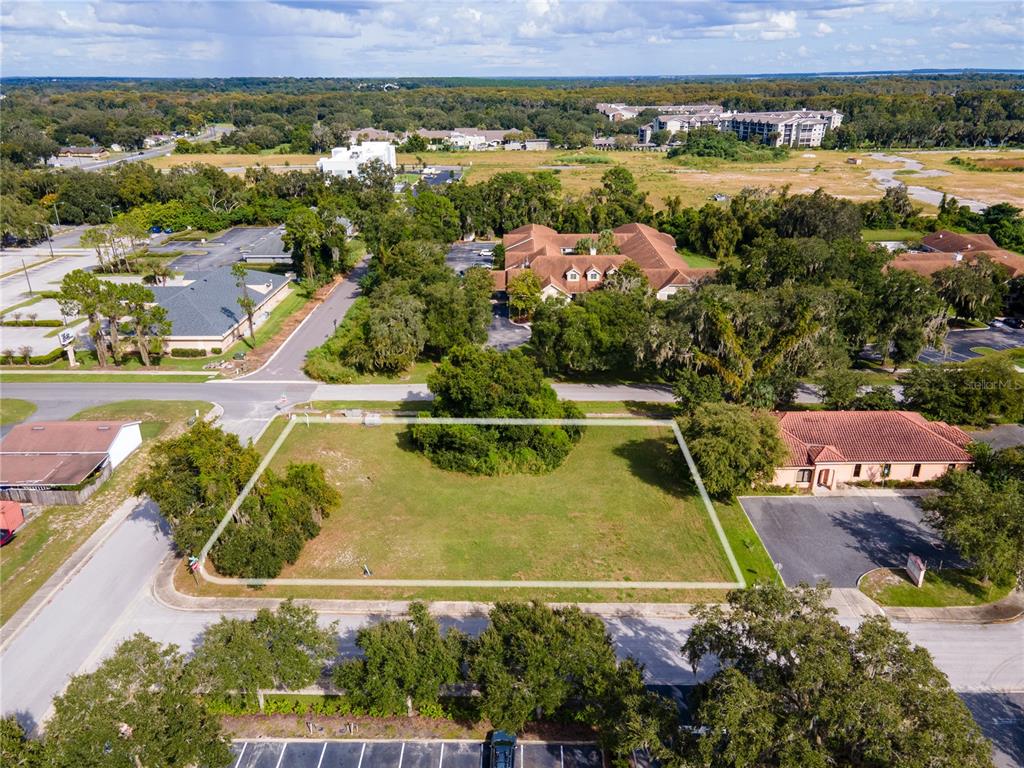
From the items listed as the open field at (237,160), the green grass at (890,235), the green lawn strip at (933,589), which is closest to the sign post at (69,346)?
the green lawn strip at (933,589)

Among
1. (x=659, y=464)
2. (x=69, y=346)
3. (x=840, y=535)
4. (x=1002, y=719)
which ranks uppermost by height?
(x=69, y=346)

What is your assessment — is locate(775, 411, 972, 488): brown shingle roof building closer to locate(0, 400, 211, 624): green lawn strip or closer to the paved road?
the paved road

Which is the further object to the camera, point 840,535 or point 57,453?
point 57,453

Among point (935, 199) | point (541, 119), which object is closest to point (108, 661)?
point (935, 199)

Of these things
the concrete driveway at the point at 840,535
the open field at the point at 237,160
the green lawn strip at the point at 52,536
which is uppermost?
the open field at the point at 237,160

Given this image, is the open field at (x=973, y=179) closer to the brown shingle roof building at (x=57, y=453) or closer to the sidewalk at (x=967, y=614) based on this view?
the sidewalk at (x=967, y=614)

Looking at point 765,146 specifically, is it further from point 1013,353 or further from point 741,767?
point 741,767

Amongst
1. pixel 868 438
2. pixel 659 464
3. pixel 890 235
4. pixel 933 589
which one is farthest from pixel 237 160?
pixel 933 589

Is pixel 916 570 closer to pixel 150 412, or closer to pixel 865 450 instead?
pixel 865 450
